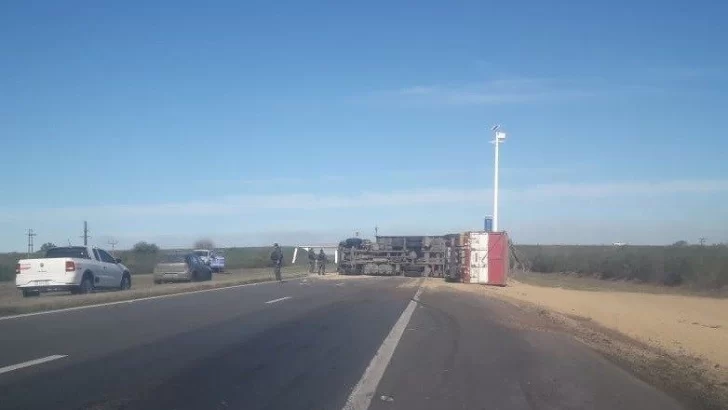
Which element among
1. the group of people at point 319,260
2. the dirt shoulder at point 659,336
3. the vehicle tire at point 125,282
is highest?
the group of people at point 319,260

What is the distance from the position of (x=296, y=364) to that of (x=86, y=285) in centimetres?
1782

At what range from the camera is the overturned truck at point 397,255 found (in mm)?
47500

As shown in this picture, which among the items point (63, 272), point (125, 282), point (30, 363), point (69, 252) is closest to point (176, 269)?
point (125, 282)

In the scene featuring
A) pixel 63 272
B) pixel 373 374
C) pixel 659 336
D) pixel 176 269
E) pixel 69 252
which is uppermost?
pixel 69 252

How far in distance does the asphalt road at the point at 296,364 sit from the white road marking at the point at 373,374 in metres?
0.04

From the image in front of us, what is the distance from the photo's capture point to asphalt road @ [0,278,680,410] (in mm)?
9117

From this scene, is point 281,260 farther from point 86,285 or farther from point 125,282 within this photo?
point 86,285

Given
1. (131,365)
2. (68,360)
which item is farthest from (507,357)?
(68,360)

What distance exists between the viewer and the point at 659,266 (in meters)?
57.0

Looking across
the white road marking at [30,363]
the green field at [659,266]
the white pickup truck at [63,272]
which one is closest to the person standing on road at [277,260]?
the white pickup truck at [63,272]

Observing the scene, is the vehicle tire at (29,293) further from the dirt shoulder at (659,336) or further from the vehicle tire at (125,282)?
the dirt shoulder at (659,336)

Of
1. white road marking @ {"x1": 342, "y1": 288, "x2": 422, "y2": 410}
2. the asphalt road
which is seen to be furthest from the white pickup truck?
white road marking @ {"x1": 342, "y1": 288, "x2": 422, "y2": 410}

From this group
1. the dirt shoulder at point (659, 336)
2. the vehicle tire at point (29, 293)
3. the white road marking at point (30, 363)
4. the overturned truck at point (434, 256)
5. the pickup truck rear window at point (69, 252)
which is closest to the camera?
the white road marking at point (30, 363)

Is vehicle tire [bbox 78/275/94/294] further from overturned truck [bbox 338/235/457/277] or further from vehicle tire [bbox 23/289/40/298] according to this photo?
overturned truck [bbox 338/235/457/277]
